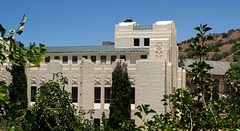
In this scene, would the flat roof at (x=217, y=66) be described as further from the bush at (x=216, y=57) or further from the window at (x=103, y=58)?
the window at (x=103, y=58)

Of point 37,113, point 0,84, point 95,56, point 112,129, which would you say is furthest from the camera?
point 95,56

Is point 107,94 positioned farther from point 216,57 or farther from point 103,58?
point 216,57

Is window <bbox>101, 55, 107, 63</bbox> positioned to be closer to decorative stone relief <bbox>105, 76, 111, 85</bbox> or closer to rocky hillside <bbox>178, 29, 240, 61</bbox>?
decorative stone relief <bbox>105, 76, 111, 85</bbox>

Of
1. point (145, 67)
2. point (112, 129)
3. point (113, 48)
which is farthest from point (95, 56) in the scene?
point (112, 129)

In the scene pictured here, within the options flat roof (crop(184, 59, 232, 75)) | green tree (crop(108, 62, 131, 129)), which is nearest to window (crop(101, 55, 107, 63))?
green tree (crop(108, 62, 131, 129))

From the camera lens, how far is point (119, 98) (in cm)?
2509

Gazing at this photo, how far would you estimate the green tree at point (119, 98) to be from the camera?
81.8ft

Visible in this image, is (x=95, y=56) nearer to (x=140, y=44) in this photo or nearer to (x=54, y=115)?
(x=140, y=44)

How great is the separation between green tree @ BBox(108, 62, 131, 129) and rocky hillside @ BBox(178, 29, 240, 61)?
76476mm

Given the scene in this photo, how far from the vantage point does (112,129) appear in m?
23.7

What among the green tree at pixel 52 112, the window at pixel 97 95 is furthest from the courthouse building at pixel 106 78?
the green tree at pixel 52 112

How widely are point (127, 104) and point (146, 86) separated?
2.24m

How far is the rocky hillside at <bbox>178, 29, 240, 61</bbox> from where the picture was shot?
102 m

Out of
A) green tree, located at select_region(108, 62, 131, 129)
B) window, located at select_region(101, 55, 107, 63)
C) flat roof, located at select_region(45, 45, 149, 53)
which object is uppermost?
flat roof, located at select_region(45, 45, 149, 53)
